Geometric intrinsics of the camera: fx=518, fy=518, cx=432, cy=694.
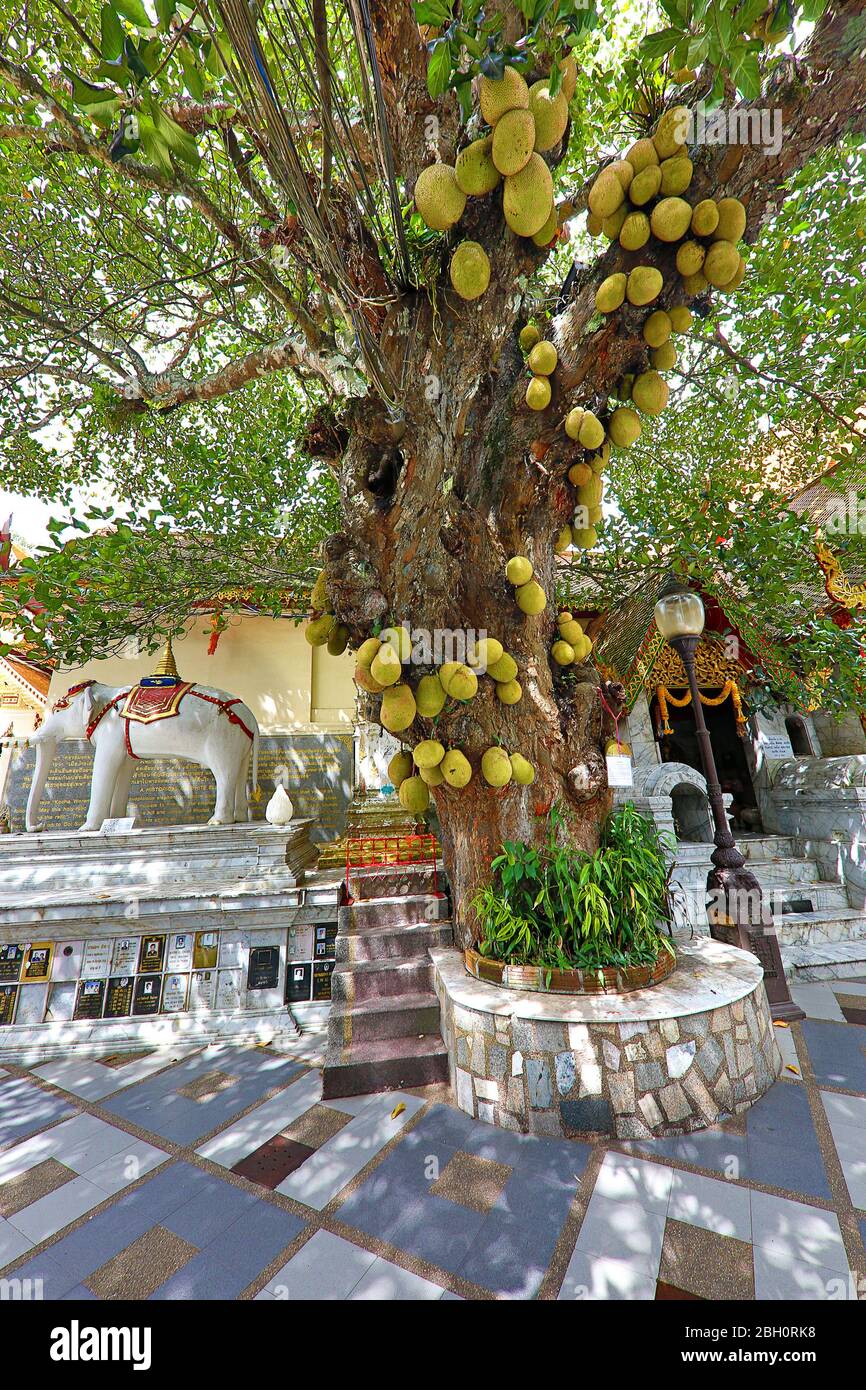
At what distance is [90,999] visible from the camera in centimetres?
457

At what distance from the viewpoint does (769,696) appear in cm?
809

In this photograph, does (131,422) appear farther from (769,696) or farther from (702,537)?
(769,696)

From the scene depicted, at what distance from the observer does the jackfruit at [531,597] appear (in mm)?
3477

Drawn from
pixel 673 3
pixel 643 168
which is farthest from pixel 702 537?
pixel 673 3

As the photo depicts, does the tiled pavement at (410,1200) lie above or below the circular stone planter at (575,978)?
below

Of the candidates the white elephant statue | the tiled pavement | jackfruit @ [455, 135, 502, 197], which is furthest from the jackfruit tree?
the tiled pavement

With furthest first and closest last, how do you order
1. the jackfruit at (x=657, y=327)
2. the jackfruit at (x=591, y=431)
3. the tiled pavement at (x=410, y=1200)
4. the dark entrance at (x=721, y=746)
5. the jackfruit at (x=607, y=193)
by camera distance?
the dark entrance at (x=721, y=746), the jackfruit at (x=591, y=431), the jackfruit at (x=657, y=327), the jackfruit at (x=607, y=193), the tiled pavement at (x=410, y=1200)

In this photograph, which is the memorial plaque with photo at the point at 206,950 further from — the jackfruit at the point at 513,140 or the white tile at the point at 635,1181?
the jackfruit at the point at 513,140

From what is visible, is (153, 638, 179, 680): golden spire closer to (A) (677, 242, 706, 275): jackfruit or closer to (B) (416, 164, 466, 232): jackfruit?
(B) (416, 164, 466, 232): jackfruit

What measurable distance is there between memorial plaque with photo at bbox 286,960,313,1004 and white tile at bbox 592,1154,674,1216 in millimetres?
2826

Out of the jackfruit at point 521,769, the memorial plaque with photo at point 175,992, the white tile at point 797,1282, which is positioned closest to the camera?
the white tile at point 797,1282

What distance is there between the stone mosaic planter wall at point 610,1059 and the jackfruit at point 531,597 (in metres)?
2.53

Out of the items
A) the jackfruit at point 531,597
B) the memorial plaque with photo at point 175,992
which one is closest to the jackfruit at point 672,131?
the jackfruit at point 531,597

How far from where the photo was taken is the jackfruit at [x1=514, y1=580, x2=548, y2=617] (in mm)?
3477
